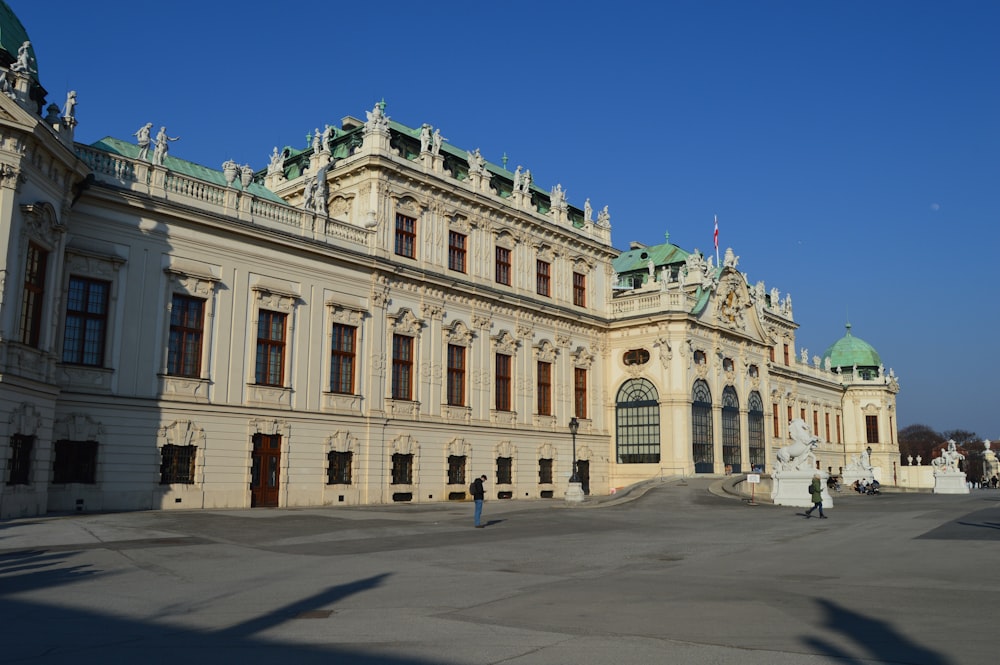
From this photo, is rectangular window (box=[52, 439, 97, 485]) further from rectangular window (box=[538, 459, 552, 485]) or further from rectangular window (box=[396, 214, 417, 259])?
Answer: rectangular window (box=[538, 459, 552, 485])

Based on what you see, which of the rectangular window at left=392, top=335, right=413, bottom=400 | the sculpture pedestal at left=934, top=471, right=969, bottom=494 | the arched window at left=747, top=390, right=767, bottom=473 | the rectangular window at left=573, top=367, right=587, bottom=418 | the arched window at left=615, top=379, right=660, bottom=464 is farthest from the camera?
the arched window at left=747, top=390, right=767, bottom=473

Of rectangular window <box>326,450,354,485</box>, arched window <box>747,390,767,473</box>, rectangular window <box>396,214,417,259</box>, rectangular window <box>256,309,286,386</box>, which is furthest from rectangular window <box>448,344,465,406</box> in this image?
arched window <box>747,390,767,473</box>

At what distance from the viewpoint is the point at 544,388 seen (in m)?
46.3

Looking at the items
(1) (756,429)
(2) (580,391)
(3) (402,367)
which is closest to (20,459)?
(3) (402,367)

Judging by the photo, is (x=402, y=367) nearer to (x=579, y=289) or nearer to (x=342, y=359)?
(x=342, y=359)

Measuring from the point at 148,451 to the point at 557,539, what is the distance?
50.6ft

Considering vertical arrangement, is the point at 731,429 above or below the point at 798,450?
above

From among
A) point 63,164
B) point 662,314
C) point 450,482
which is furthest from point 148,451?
point 662,314

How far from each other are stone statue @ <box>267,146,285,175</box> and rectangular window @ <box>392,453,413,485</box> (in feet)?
53.1

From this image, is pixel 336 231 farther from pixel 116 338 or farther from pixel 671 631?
pixel 671 631

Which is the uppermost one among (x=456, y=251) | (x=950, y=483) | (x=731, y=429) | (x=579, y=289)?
(x=456, y=251)

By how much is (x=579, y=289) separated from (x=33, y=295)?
3143 cm

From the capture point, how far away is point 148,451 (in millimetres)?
28156

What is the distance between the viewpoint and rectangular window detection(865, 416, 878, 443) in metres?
86.2
